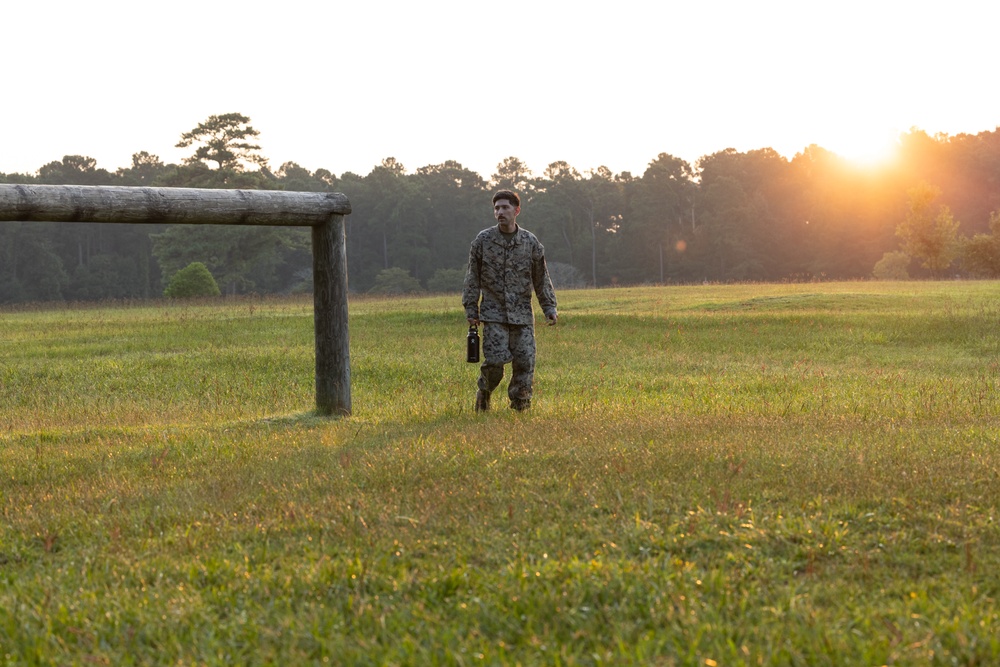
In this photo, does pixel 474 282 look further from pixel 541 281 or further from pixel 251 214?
pixel 251 214

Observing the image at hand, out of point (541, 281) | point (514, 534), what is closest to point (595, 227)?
point (541, 281)

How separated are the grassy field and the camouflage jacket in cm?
102

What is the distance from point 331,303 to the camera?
33.9 ft

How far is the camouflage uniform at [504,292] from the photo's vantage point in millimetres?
10039

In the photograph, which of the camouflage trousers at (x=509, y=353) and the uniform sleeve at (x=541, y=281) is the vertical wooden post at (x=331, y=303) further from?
the uniform sleeve at (x=541, y=281)

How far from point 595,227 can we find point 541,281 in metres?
86.3

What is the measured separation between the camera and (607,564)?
463cm

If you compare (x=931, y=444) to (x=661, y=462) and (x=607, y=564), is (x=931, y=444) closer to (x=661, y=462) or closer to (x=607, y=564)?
(x=661, y=462)

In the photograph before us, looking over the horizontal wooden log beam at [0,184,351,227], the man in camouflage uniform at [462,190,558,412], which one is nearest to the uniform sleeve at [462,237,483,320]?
the man in camouflage uniform at [462,190,558,412]

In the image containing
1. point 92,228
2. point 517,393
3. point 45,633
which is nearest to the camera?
point 45,633

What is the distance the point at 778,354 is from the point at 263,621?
1526cm

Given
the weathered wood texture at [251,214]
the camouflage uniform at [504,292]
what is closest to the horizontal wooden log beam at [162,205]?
the weathered wood texture at [251,214]

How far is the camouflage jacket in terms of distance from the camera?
10.0m

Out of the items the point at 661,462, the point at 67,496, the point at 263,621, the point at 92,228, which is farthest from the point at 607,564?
the point at 92,228
